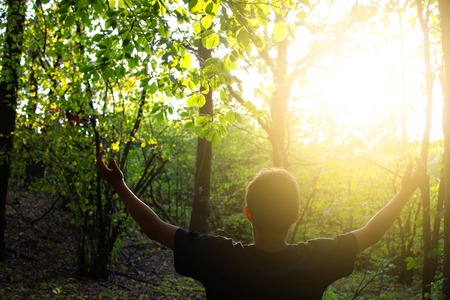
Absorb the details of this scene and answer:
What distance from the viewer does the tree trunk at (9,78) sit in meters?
8.75

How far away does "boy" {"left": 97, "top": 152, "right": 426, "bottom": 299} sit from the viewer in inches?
73.2

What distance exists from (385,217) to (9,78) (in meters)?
8.46

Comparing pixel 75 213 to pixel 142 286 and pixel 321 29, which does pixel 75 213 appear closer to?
pixel 142 286

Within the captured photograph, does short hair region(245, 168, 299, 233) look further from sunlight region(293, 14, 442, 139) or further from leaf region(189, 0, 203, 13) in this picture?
sunlight region(293, 14, 442, 139)

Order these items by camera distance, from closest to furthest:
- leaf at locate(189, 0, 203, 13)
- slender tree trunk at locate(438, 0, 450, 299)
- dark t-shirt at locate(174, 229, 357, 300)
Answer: dark t-shirt at locate(174, 229, 357, 300) < leaf at locate(189, 0, 203, 13) < slender tree trunk at locate(438, 0, 450, 299)

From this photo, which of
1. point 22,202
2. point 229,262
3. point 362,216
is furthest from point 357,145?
point 22,202

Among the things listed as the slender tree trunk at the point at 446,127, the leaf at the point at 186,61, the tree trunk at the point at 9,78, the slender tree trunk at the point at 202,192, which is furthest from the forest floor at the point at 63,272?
the slender tree trunk at the point at 446,127

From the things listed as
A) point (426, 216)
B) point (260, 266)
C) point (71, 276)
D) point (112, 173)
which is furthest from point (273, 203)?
point (71, 276)

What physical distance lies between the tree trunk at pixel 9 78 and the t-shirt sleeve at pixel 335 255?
823 centimetres

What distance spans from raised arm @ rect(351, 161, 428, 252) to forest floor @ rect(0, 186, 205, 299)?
7482mm

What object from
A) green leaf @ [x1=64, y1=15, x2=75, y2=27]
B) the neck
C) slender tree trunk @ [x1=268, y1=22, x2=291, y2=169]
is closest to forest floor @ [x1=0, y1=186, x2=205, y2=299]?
slender tree trunk @ [x1=268, y1=22, x2=291, y2=169]

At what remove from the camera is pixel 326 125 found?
31.9 feet

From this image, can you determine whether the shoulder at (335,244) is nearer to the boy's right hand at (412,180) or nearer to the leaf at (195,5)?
the boy's right hand at (412,180)

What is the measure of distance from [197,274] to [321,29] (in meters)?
8.01
